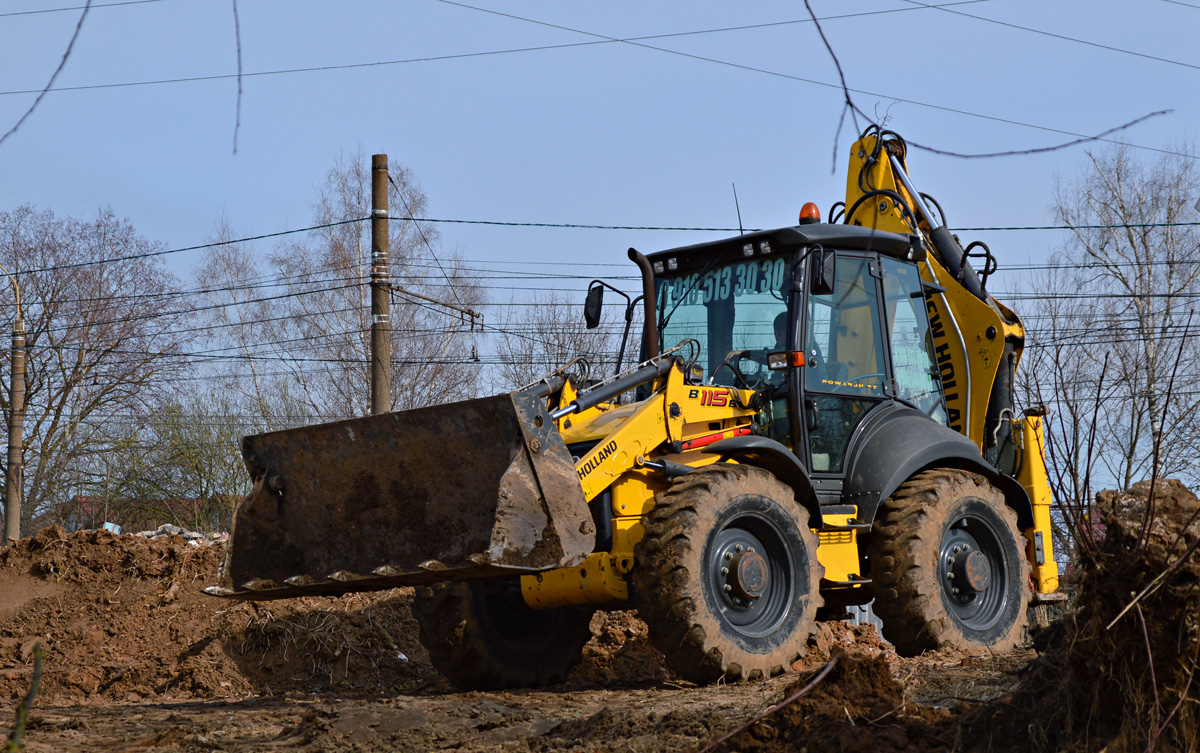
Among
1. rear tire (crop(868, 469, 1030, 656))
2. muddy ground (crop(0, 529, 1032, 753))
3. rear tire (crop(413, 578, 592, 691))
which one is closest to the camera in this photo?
muddy ground (crop(0, 529, 1032, 753))

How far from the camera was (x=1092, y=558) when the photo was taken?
354 cm

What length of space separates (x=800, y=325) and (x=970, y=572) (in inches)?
84.4

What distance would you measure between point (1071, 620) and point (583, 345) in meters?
25.4

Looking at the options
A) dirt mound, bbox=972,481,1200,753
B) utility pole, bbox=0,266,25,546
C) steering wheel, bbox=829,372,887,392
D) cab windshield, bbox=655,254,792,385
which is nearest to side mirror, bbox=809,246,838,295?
cab windshield, bbox=655,254,792,385

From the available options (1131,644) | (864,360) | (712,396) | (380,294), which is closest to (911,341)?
(864,360)

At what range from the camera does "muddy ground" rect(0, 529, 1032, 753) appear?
4730 mm

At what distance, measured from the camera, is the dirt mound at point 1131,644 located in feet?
10.9

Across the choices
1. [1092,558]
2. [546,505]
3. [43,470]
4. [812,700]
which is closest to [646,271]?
[546,505]

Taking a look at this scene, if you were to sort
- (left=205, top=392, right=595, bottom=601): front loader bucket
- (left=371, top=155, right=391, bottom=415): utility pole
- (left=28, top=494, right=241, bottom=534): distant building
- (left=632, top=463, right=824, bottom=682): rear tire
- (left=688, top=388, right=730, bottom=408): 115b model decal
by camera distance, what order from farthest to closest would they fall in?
1. (left=28, top=494, right=241, bottom=534): distant building
2. (left=371, top=155, right=391, bottom=415): utility pole
3. (left=688, top=388, right=730, bottom=408): 115b model decal
4. (left=632, top=463, right=824, bottom=682): rear tire
5. (left=205, top=392, right=595, bottom=601): front loader bucket

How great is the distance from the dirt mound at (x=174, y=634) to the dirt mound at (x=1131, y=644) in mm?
5873

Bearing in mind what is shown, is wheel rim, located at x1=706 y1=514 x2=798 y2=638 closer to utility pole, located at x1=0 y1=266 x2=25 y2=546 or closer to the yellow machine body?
the yellow machine body

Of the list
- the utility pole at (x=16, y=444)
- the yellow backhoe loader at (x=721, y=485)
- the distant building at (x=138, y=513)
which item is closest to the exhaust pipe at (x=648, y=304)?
the yellow backhoe loader at (x=721, y=485)

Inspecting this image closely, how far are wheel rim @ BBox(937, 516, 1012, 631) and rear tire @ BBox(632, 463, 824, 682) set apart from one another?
1.33m

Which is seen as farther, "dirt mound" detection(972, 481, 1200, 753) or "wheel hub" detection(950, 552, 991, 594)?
"wheel hub" detection(950, 552, 991, 594)
